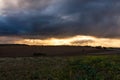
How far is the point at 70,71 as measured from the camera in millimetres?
35688

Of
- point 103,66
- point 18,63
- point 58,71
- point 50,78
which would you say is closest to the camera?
point 50,78

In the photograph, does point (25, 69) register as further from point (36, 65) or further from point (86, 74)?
point (86, 74)

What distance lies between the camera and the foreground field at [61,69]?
33781 millimetres

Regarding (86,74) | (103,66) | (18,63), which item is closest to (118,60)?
(103,66)

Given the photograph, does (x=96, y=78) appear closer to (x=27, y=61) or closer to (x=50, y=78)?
(x=50, y=78)

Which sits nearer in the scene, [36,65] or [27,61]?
[36,65]

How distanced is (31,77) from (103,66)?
836 centimetres

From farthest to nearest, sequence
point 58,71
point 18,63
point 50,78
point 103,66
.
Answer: point 18,63 → point 103,66 → point 58,71 → point 50,78

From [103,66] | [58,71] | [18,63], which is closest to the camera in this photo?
[58,71]

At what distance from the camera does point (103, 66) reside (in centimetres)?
3794

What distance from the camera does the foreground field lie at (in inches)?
1330

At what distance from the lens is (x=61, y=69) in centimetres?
3625

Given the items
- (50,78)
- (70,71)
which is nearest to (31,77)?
(50,78)

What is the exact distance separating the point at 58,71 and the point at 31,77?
309 centimetres
